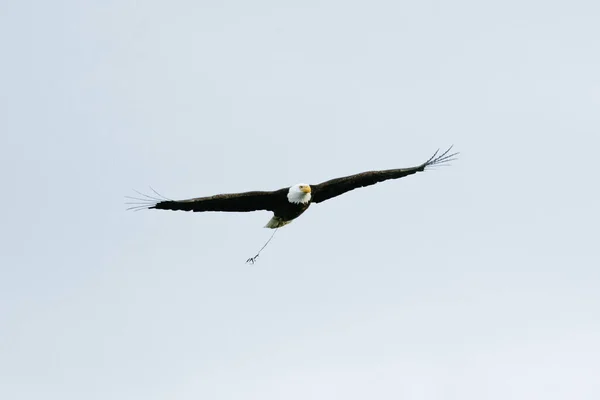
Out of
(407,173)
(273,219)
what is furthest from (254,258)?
(407,173)

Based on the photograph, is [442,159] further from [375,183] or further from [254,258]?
[254,258]

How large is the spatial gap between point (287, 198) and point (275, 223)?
3.32 ft

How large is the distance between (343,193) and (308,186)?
6.16 ft

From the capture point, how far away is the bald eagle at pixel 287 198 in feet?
143

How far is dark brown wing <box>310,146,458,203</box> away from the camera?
45844mm

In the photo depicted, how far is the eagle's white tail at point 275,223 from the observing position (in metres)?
45.8

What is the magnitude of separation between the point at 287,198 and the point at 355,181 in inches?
83.9

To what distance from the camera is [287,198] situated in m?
45.1

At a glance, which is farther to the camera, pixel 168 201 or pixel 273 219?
pixel 273 219

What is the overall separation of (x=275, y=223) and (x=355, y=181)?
237 cm

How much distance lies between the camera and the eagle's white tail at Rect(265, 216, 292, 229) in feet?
150

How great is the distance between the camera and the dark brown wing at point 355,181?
45844mm

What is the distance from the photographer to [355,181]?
46219mm

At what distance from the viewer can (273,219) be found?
150 feet
